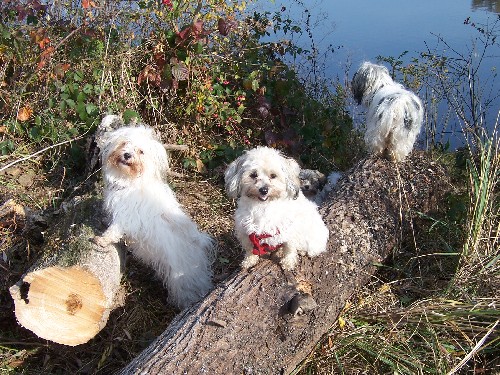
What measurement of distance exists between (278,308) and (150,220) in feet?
4.44

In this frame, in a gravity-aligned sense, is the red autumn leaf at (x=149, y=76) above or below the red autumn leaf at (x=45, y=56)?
below

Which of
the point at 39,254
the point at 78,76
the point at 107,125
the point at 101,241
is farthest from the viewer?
the point at 78,76

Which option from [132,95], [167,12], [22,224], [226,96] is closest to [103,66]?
[132,95]

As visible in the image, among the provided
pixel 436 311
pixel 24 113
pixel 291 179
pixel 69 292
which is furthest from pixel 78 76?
pixel 436 311

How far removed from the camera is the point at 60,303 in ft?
11.8

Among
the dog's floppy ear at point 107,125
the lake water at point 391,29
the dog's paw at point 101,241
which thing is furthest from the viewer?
the lake water at point 391,29

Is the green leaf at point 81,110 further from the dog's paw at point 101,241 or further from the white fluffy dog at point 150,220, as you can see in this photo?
the dog's paw at point 101,241

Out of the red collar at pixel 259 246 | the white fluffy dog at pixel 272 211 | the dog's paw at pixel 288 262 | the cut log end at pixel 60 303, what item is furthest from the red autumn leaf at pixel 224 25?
the cut log end at pixel 60 303

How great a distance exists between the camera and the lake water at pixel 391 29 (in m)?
8.84

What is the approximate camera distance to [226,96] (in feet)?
21.2

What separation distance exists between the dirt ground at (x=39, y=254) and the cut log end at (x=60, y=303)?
0.33 m

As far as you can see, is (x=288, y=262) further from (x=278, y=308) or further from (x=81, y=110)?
(x=81, y=110)

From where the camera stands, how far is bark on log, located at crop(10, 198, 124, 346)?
11.7ft

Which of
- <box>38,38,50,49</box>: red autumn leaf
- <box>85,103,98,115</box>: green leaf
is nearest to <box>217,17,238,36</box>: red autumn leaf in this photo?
<box>85,103,98,115</box>: green leaf
